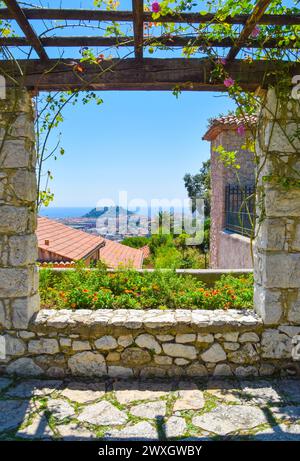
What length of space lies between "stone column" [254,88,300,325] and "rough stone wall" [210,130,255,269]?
5.59 metres

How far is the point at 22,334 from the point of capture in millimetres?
3414

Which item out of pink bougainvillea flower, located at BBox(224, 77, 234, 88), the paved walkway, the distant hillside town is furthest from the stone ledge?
the distant hillside town

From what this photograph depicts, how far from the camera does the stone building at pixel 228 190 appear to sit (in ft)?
29.1

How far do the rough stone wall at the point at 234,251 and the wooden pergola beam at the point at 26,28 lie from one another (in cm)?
507

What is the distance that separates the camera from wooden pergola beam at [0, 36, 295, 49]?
303 centimetres

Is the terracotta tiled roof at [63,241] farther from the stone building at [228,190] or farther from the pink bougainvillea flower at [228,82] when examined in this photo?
the pink bougainvillea flower at [228,82]

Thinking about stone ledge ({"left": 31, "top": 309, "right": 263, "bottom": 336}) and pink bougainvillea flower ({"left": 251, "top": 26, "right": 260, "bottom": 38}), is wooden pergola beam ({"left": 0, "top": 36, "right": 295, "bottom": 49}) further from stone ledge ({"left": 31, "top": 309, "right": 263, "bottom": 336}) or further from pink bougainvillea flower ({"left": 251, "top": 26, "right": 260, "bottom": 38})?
stone ledge ({"left": 31, "top": 309, "right": 263, "bottom": 336})

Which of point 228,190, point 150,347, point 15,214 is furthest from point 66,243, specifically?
point 150,347

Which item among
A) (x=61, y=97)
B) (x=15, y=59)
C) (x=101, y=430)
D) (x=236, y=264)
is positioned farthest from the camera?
(x=236, y=264)

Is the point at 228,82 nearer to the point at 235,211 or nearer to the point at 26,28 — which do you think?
the point at 26,28

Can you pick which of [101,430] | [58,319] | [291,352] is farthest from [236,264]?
[101,430]

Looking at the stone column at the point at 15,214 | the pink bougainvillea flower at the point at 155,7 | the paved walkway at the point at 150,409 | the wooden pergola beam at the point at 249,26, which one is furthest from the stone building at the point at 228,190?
the pink bougainvillea flower at the point at 155,7
